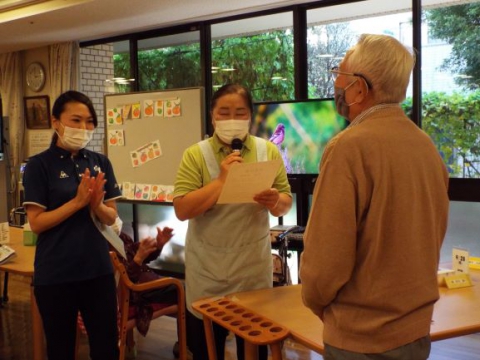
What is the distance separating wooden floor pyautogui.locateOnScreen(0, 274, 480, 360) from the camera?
331cm

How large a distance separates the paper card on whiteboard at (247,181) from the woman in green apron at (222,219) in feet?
0.11

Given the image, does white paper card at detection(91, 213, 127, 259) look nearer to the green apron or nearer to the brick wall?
the green apron

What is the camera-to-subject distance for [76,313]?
83.8 inches

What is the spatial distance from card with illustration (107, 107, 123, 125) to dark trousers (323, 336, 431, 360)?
3.82 meters

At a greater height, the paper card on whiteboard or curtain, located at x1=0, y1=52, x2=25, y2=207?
curtain, located at x1=0, y1=52, x2=25, y2=207

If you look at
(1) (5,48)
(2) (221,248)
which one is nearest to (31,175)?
(2) (221,248)

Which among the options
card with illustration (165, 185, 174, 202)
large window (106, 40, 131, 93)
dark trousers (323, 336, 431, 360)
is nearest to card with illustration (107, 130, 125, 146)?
card with illustration (165, 185, 174, 202)

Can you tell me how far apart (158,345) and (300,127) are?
1.83 meters

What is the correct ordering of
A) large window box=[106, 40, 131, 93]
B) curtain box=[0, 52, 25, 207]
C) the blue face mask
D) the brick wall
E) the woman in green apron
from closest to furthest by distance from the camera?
the blue face mask → the woman in green apron → large window box=[106, 40, 131, 93] → the brick wall → curtain box=[0, 52, 25, 207]

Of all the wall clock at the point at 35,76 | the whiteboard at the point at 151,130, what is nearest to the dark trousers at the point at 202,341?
the whiteboard at the point at 151,130

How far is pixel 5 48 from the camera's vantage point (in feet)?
21.4

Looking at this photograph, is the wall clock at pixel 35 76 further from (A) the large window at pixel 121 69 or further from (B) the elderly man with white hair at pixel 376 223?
(B) the elderly man with white hair at pixel 376 223

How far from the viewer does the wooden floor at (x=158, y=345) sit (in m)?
3.31

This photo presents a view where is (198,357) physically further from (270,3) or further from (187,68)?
(187,68)
